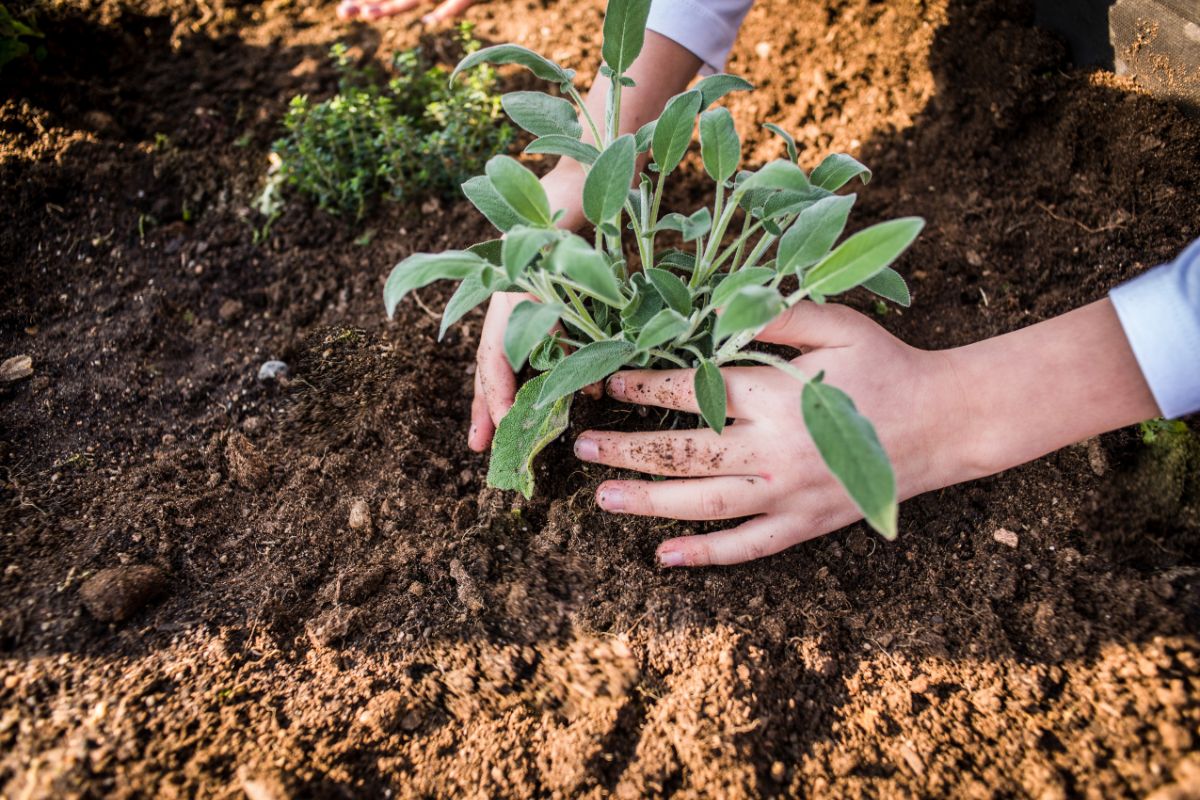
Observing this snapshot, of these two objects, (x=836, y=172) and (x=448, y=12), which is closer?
(x=836, y=172)

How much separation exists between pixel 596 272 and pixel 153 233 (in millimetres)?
1578

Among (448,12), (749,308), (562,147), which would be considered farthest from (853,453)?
(448,12)

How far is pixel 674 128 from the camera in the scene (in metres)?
1.22

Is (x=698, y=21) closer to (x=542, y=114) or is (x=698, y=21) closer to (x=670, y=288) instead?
(x=542, y=114)

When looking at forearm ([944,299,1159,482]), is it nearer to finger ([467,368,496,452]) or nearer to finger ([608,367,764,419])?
finger ([608,367,764,419])

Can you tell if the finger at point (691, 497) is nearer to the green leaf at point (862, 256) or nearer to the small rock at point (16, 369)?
the green leaf at point (862, 256)

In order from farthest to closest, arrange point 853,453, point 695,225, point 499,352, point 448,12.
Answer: point 448,12
point 499,352
point 695,225
point 853,453

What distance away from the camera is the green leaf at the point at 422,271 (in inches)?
41.2

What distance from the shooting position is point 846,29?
224 centimetres

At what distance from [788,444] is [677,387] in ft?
0.70

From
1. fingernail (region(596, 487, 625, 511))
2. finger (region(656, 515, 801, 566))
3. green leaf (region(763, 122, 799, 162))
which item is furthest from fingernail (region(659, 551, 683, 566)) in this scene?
green leaf (region(763, 122, 799, 162))

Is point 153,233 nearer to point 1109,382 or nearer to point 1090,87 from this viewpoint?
point 1109,382

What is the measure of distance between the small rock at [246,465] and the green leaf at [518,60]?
84 centimetres

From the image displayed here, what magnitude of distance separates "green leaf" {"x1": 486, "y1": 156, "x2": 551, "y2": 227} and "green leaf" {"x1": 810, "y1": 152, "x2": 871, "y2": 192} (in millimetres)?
473
